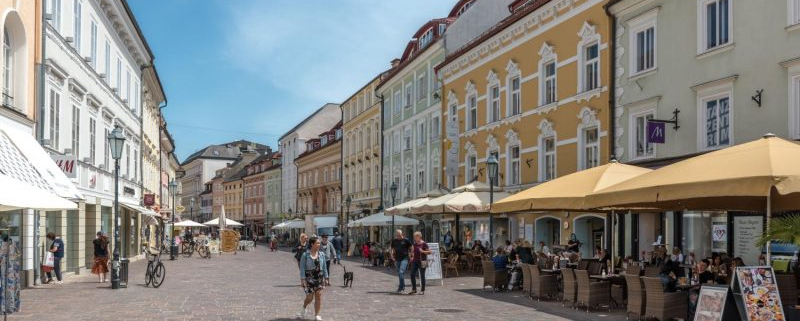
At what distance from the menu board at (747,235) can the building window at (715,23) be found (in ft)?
13.6

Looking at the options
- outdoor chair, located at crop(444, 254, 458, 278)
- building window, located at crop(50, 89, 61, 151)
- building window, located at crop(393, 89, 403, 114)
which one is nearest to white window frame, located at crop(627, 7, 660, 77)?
outdoor chair, located at crop(444, 254, 458, 278)

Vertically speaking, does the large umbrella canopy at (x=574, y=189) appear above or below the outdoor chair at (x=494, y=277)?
above

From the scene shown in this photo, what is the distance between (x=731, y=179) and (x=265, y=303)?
10120 millimetres

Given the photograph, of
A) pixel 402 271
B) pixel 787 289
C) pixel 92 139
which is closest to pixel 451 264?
pixel 402 271

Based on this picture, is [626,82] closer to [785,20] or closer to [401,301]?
[785,20]

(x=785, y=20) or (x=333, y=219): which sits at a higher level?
(x=785, y=20)

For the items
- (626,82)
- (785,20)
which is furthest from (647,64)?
(785,20)

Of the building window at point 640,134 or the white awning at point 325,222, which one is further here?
the white awning at point 325,222

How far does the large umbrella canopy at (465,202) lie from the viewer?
24.2 m

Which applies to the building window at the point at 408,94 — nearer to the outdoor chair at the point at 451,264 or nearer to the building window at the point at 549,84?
the building window at the point at 549,84

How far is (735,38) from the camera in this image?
1836cm

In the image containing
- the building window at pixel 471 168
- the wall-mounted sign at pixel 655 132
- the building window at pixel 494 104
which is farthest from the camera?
the building window at pixel 471 168

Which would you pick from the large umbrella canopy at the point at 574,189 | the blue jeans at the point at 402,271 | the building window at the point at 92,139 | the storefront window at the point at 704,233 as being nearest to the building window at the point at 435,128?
the building window at the point at 92,139

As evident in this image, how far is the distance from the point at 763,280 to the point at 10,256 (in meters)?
11.4
